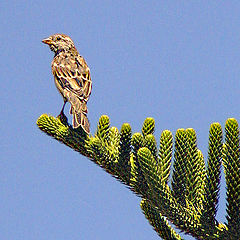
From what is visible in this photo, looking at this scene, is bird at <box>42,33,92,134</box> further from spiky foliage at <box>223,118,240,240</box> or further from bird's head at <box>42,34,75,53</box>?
spiky foliage at <box>223,118,240,240</box>

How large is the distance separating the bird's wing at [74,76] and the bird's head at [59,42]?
77 cm

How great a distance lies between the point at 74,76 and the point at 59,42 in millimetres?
1579

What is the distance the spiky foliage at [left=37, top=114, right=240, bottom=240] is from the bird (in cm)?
223

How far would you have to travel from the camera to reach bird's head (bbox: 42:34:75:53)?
8.51 metres

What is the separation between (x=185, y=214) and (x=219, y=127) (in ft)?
2.12

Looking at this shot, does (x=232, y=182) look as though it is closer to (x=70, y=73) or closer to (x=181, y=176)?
(x=181, y=176)

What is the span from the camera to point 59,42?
8547 millimetres

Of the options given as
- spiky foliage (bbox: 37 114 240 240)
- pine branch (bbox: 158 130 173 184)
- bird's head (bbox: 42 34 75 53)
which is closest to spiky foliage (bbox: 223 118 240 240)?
spiky foliage (bbox: 37 114 240 240)

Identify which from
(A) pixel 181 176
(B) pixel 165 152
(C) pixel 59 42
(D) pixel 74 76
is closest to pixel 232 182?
(A) pixel 181 176

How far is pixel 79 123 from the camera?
4.65 m

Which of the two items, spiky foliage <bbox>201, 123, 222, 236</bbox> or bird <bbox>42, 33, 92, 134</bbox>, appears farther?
bird <bbox>42, 33, 92, 134</bbox>

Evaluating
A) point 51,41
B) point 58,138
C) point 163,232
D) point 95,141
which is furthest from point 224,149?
point 51,41

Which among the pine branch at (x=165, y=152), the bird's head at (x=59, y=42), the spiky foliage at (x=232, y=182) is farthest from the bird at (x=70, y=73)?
the spiky foliage at (x=232, y=182)

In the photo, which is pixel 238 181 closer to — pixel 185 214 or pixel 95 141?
pixel 185 214
